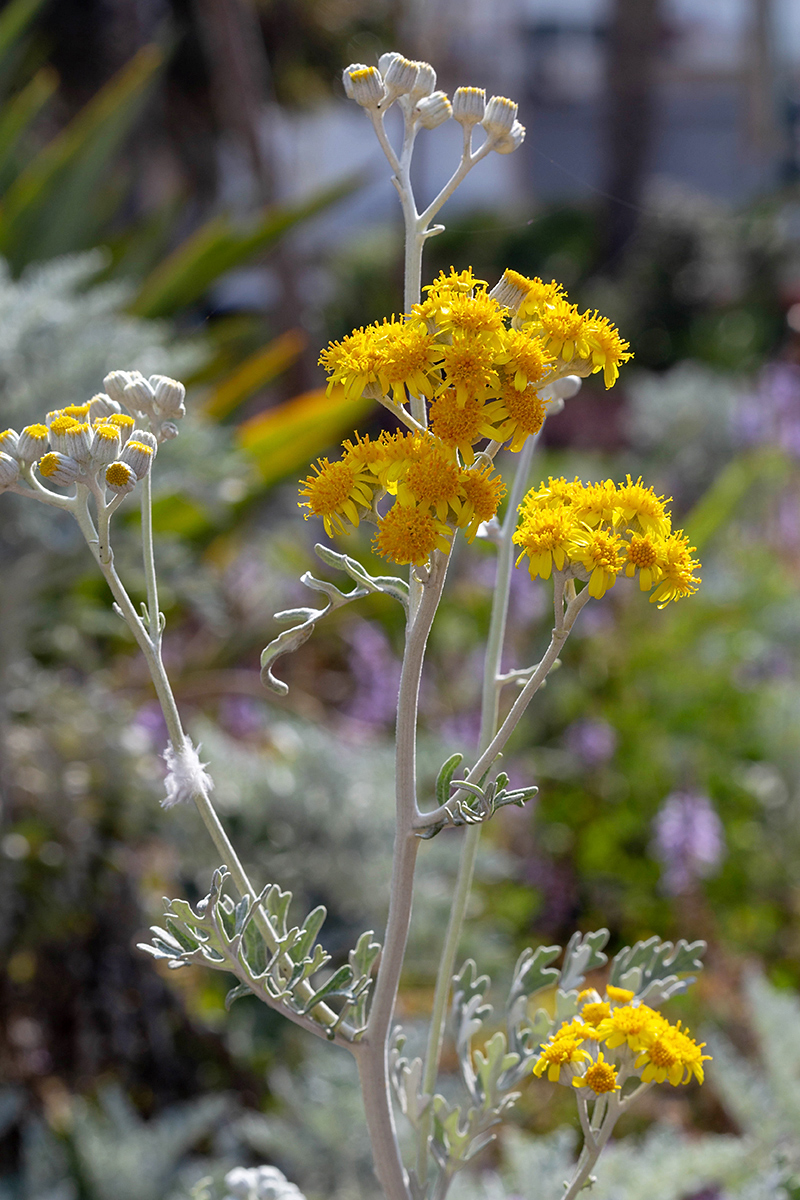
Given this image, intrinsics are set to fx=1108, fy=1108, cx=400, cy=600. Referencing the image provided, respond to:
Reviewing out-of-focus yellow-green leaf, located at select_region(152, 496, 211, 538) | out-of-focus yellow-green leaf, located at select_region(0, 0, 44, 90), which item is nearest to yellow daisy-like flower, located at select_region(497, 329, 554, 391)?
out-of-focus yellow-green leaf, located at select_region(152, 496, 211, 538)

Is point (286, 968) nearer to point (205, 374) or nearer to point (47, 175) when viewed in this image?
point (205, 374)

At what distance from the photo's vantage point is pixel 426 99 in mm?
527

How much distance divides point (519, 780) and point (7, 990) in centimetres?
98

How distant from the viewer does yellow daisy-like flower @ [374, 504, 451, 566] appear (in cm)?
42

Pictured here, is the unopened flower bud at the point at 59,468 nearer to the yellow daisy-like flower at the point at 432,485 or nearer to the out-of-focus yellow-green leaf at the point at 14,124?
the yellow daisy-like flower at the point at 432,485

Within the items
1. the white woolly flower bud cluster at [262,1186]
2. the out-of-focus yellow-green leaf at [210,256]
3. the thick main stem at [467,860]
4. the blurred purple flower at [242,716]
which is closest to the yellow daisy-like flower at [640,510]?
the thick main stem at [467,860]

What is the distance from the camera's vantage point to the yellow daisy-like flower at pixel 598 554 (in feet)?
1.48

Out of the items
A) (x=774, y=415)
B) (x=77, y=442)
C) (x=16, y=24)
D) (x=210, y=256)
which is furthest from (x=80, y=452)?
(x=774, y=415)

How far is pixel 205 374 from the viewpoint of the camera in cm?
255

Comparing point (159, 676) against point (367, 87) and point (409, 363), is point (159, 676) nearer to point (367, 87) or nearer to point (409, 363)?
point (409, 363)

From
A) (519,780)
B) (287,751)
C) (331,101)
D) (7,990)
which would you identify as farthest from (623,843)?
(331,101)

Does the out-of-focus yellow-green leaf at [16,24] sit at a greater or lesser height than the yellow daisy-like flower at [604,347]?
greater

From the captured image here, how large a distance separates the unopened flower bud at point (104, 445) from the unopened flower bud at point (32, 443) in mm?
25

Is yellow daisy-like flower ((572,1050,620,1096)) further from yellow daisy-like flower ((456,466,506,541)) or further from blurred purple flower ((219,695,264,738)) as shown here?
blurred purple flower ((219,695,264,738))
